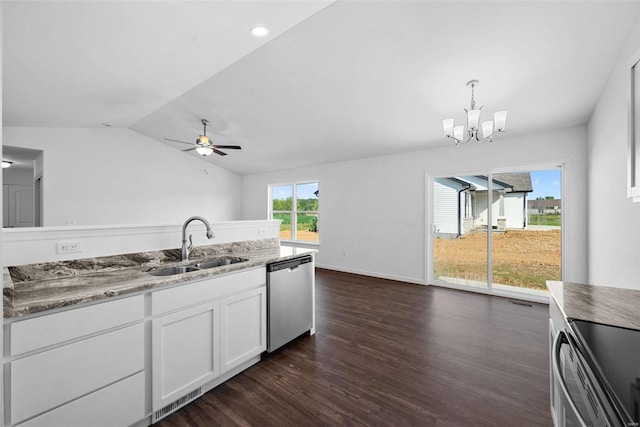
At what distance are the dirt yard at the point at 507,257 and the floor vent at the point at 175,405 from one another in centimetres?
406

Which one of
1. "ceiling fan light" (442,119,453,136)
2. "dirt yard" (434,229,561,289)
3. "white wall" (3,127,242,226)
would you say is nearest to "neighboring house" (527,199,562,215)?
"dirt yard" (434,229,561,289)

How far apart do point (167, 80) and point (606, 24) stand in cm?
416

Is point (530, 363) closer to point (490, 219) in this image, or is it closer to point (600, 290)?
point (600, 290)

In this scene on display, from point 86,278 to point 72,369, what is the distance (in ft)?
1.89

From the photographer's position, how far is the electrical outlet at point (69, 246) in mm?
1725

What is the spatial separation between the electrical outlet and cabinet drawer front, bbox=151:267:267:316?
2.31 ft

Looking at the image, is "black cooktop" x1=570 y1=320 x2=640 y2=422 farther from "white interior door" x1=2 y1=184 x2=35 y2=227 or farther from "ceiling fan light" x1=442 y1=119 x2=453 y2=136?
"white interior door" x1=2 y1=184 x2=35 y2=227

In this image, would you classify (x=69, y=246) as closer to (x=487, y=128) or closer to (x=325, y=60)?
(x=325, y=60)

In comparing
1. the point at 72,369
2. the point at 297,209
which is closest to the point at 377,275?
the point at 297,209

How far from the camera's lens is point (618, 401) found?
707mm

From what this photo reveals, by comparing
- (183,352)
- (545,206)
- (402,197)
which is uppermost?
(402,197)

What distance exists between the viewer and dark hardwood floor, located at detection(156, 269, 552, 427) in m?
1.71

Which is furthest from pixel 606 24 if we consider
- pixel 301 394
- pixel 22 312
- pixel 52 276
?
pixel 52 276

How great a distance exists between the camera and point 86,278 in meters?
1.69
